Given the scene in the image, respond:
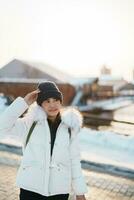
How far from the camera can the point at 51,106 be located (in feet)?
10.1

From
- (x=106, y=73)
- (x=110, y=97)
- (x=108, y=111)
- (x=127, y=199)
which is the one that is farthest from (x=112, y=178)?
(x=106, y=73)

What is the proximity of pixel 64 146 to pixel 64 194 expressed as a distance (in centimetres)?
44

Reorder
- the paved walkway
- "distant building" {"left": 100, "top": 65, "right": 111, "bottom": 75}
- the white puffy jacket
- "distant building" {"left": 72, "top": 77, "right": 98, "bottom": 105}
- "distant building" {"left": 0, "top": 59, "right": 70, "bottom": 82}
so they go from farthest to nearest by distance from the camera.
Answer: "distant building" {"left": 100, "top": 65, "right": 111, "bottom": 75} → "distant building" {"left": 0, "top": 59, "right": 70, "bottom": 82} → "distant building" {"left": 72, "top": 77, "right": 98, "bottom": 105} → the paved walkway → the white puffy jacket

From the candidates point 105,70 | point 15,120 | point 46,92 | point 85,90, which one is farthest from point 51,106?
point 105,70

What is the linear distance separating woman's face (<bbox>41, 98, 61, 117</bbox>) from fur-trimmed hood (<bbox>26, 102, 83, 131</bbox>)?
39 millimetres

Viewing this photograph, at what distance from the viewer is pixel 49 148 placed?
296 cm

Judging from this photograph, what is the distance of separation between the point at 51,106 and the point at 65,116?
6.1 inches

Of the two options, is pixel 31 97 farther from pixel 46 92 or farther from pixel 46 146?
pixel 46 146

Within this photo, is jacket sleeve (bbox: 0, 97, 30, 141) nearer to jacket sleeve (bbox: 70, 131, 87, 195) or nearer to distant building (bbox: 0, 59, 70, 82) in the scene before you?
jacket sleeve (bbox: 70, 131, 87, 195)

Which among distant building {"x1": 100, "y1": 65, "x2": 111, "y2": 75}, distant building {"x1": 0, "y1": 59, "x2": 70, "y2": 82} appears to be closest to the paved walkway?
distant building {"x1": 0, "y1": 59, "x2": 70, "y2": 82}

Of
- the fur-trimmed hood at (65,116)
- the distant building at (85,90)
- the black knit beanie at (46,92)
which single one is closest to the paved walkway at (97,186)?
the fur-trimmed hood at (65,116)

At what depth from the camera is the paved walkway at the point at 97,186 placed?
221 inches

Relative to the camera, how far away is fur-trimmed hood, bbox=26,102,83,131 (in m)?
3.05

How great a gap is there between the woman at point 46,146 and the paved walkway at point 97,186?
2571 mm
